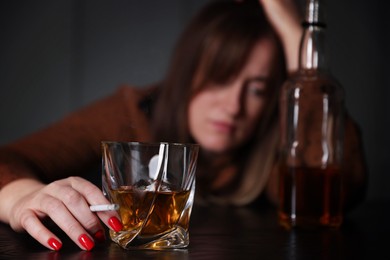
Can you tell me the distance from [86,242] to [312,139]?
1.50 ft

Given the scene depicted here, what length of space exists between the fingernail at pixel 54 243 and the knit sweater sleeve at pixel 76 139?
0.33 metres

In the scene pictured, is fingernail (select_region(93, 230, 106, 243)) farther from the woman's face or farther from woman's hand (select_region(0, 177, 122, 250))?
the woman's face

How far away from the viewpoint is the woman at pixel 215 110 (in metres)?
1.46

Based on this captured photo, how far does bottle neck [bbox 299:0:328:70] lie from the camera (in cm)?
95

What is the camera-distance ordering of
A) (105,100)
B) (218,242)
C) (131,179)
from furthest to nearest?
(105,100)
(218,242)
(131,179)

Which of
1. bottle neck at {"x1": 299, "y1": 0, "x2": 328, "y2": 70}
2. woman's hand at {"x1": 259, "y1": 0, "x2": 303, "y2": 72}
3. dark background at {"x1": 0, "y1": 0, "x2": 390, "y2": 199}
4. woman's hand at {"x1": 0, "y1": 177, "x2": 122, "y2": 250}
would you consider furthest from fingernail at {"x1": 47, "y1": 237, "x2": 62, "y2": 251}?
dark background at {"x1": 0, "y1": 0, "x2": 390, "y2": 199}

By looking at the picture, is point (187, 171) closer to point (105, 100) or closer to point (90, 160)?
point (90, 160)

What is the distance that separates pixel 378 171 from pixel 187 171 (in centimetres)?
270

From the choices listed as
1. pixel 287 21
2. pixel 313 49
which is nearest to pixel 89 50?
pixel 287 21

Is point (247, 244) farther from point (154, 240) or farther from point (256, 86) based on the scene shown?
point (256, 86)

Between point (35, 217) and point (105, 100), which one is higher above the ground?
point (105, 100)

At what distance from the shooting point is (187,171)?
656 mm

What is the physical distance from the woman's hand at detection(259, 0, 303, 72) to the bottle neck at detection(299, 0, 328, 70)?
0.42m

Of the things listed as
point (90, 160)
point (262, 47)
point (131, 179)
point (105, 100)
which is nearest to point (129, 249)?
point (131, 179)
